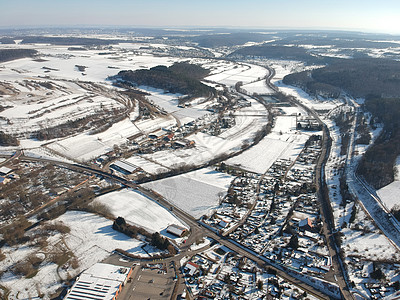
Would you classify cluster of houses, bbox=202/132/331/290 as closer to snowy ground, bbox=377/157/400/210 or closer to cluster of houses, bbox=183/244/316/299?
cluster of houses, bbox=183/244/316/299

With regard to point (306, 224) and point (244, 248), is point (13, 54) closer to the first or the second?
point (244, 248)

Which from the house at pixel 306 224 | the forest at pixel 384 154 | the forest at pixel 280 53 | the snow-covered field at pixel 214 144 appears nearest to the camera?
the house at pixel 306 224

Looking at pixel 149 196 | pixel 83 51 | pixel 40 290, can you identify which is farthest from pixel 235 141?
pixel 83 51

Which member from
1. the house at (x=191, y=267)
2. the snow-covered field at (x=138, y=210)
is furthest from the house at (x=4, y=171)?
the house at (x=191, y=267)

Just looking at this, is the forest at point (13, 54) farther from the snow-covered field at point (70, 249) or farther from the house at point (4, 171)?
the snow-covered field at point (70, 249)

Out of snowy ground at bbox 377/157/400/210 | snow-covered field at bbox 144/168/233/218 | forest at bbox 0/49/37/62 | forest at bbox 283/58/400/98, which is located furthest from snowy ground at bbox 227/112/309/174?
forest at bbox 0/49/37/62

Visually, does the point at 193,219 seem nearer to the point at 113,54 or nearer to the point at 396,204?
the point at 396,204

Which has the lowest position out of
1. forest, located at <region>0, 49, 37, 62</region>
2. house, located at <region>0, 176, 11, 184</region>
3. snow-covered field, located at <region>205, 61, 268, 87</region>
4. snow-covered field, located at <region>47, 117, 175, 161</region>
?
house, located at <region>0, 176, 11, 184</region>
